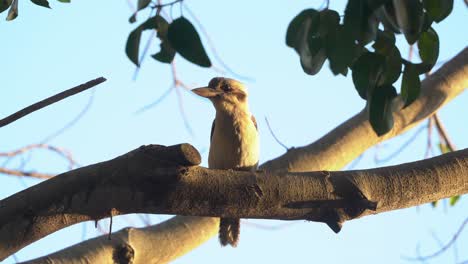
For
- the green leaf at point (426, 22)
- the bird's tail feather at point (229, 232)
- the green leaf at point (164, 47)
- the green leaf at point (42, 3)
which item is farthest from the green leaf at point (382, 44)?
the bird's tail feather at point (229, 232)

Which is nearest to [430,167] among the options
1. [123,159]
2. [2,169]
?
[123,159]

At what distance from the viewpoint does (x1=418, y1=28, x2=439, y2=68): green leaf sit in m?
2.47

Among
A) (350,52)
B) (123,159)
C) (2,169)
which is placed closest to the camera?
(350,52)

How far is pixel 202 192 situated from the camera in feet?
9.86

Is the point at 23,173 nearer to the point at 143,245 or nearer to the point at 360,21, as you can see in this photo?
the point at 143,245

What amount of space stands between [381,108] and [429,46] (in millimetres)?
324

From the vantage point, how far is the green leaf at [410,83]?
239 cm

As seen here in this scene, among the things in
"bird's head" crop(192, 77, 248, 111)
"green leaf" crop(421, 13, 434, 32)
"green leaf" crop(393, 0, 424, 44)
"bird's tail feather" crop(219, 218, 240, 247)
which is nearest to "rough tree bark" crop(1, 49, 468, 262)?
"bird's tail feather" crop(219, 218, 240, 247)

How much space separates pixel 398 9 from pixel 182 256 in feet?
9.47

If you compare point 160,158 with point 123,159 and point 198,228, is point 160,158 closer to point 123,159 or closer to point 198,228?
point 123,159

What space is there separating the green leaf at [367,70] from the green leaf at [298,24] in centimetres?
17

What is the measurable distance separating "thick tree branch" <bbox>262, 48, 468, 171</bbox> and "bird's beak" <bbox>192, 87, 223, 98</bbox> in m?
0.62

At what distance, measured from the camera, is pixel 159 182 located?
2.91 meters

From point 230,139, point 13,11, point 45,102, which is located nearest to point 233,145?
point 230,139
